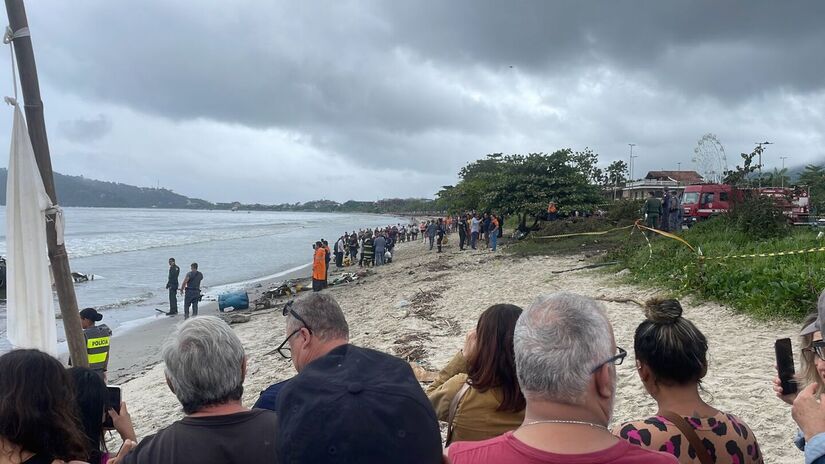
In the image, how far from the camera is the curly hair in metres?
1.86

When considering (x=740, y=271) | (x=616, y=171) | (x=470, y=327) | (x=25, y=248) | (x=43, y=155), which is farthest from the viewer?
(x=616, y=171)

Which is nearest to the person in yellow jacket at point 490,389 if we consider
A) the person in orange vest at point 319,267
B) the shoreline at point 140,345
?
the shoreline at point 140,345

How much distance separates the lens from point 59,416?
1.94m

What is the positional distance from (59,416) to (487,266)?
1619 cm

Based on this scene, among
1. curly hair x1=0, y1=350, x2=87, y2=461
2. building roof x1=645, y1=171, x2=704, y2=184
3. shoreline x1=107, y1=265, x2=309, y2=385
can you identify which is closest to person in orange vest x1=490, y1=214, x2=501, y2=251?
shoreline x1=107, y1=265, x2=309, y2=385

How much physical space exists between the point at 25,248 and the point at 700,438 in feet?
12.9

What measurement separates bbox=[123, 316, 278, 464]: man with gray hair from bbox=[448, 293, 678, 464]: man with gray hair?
78cm

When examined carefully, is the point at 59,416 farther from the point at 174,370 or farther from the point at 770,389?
the point at 770,389

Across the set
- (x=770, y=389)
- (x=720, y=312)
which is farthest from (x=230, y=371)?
(x=720, y=312)

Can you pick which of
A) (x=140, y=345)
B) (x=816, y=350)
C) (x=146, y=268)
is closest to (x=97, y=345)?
(x=816, y=350)

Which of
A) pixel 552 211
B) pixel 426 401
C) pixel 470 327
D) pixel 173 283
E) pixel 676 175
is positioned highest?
pixel 676 175

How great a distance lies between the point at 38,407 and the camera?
191cm

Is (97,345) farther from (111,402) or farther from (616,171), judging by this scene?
(616,171)

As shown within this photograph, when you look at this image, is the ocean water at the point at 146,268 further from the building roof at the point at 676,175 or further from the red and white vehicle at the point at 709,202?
the building roof at the point at 676,175
